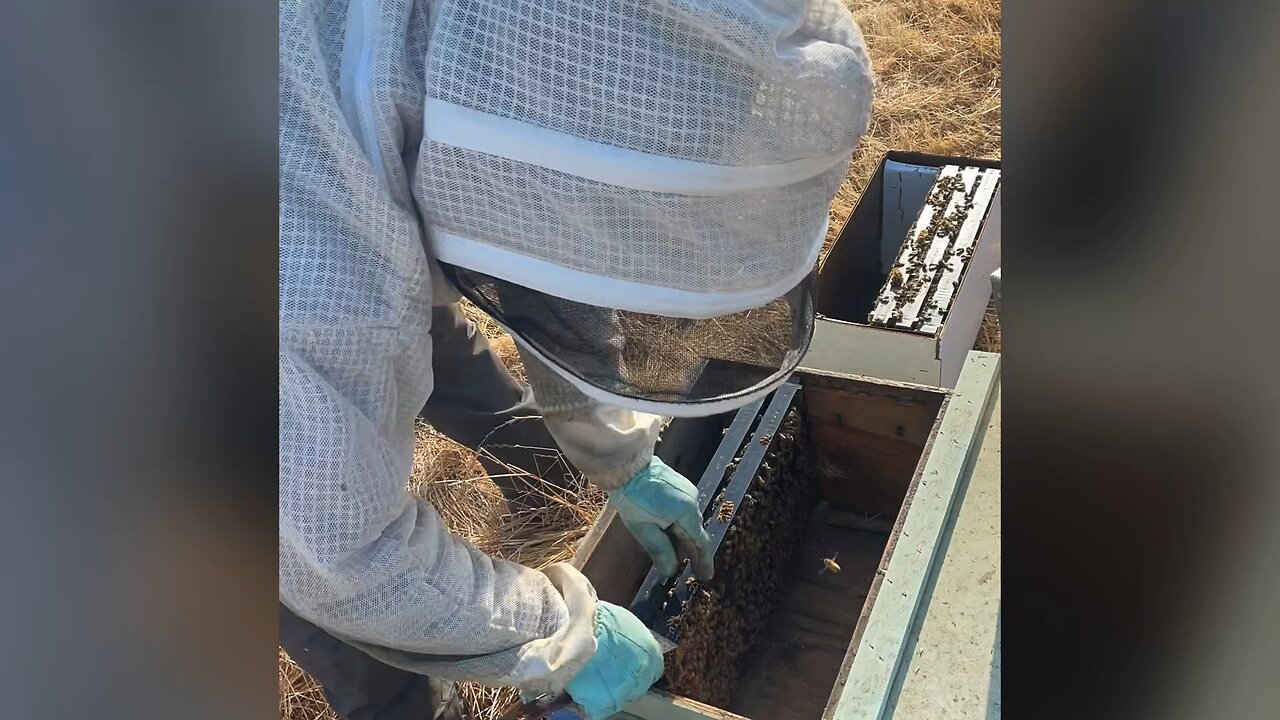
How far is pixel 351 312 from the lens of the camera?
1.36 metres

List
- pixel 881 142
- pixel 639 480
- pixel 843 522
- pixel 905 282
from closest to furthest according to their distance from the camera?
pixel 639 480 → pixel 843 522 → pixel 905 282 → pixel 881 142

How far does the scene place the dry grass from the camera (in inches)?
124

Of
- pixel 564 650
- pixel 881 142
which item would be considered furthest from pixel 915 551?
pixel 881 142

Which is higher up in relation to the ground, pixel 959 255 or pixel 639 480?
pixel 959 255

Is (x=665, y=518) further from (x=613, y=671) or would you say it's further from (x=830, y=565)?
(x=830, y=565)

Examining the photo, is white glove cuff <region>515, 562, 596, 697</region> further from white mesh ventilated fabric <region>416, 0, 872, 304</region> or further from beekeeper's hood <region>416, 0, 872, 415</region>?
white mesh ventilated fabric <region>416, 0, 872, 304</region>

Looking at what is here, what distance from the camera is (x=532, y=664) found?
67.2 inches

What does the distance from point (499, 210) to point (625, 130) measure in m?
0.21

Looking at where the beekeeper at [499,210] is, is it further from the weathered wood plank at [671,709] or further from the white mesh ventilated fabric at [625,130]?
the weathered wood plank at [671,709]
